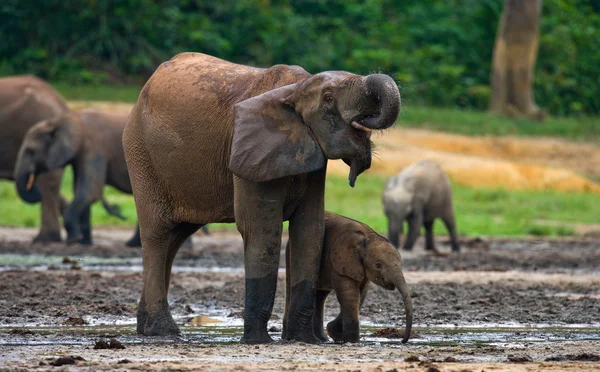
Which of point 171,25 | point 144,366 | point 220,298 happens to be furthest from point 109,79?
point 144,366

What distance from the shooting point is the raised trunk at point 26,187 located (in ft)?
59.6

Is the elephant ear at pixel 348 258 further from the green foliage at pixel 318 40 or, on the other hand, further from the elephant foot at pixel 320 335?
the green foliage at pixel 318 40

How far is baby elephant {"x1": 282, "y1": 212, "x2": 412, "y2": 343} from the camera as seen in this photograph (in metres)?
9.25

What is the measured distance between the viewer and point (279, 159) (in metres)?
8.70

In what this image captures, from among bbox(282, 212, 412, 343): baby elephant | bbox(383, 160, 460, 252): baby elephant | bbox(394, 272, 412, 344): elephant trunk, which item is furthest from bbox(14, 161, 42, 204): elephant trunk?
bbox(394, 272, 412, 344): elephant trunk

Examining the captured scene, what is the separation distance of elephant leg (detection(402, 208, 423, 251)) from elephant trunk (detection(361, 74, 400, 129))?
1019 cm

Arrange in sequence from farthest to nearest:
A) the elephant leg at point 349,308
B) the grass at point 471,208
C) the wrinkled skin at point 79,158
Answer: the grass at point 471,208 → the wrinkled skin at point 79,158 → the elephant leg at point 349,308

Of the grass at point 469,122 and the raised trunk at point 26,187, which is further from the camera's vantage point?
the grass at point 469,122

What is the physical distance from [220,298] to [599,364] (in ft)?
16.9

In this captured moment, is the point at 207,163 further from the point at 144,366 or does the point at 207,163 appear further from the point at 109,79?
the point at 109,79

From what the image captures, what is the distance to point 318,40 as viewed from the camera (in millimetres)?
36500

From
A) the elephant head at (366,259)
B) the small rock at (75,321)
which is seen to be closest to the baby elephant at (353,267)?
the elephant head at (366,259)

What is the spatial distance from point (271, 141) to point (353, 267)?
113cm

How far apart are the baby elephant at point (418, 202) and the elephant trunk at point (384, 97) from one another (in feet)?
33.0
